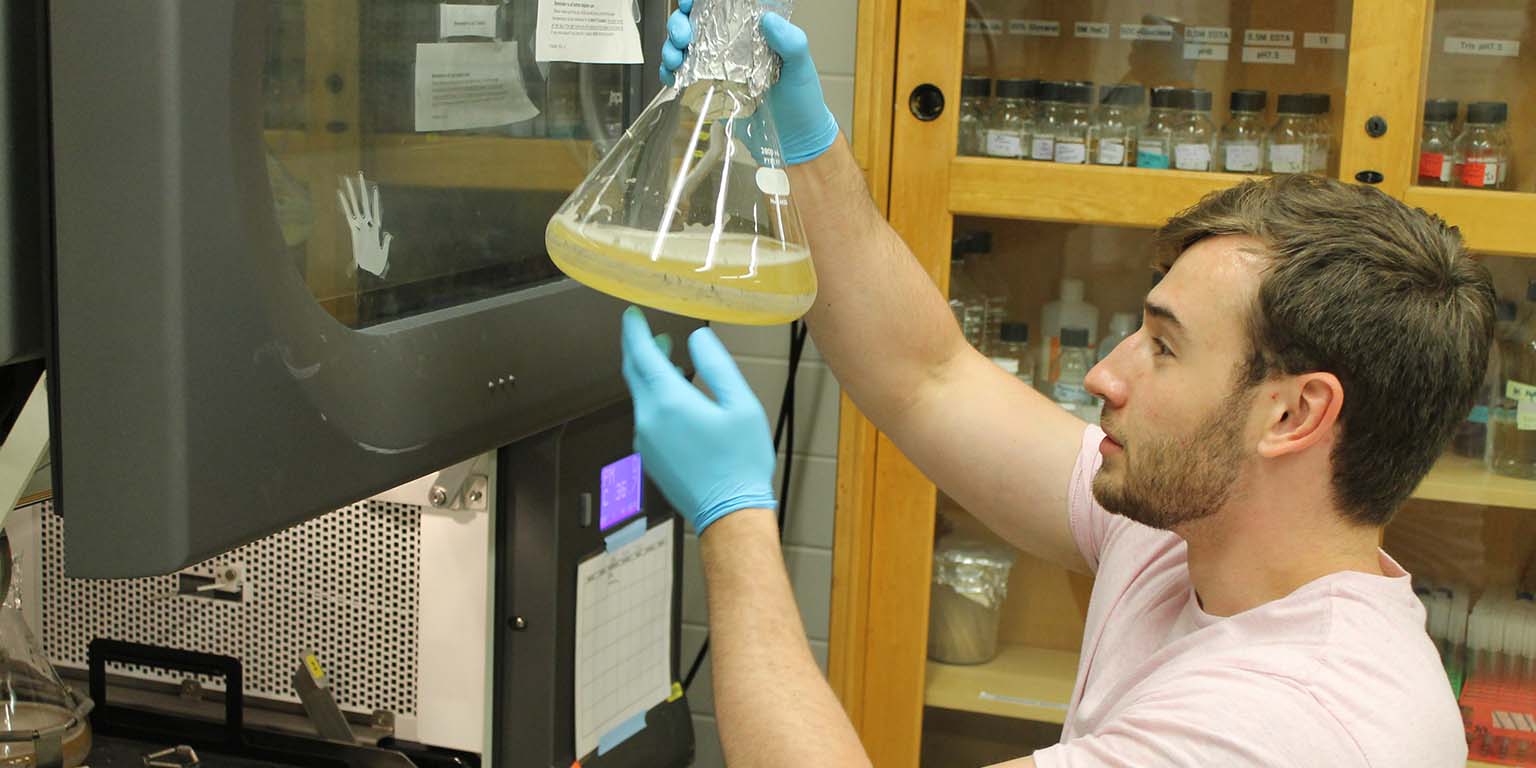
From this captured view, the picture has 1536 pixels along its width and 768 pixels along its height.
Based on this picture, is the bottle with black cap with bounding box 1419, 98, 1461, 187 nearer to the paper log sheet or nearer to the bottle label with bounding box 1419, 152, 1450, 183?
the bottle label with bounding box 1419, 152, 1450, 183

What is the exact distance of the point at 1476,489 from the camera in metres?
1.89

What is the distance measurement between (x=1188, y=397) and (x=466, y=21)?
23.2 inches

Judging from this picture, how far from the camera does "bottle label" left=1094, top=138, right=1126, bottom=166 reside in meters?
1.85

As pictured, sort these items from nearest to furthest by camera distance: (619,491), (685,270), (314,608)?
(685,270), (314,608), (619,491)

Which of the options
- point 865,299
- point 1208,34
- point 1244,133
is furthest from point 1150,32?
point 865,299

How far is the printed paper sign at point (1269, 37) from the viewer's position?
6.04 feet

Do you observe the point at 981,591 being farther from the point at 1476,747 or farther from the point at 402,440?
the point at 402,440

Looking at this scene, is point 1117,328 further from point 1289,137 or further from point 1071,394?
point 1289,137

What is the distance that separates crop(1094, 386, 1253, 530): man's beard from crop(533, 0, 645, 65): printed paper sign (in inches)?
19.6

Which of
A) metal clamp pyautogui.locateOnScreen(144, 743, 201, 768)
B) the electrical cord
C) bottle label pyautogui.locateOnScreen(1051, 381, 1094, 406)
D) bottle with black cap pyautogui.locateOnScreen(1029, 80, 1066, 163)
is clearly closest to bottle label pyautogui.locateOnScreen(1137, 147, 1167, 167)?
bottle with black cap pyautogui.locateOnScreen(1029, 80, 1066, 163)

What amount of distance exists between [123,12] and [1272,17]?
1.55 m

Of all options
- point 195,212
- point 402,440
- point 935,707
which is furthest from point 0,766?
point 935,707

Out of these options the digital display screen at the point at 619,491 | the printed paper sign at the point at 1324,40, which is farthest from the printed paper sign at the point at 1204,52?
the digital display screen at the point at 619,491

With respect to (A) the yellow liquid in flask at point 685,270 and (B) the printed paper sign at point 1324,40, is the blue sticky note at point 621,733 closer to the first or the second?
(A) the yellow liquid in flask at point 685,270
